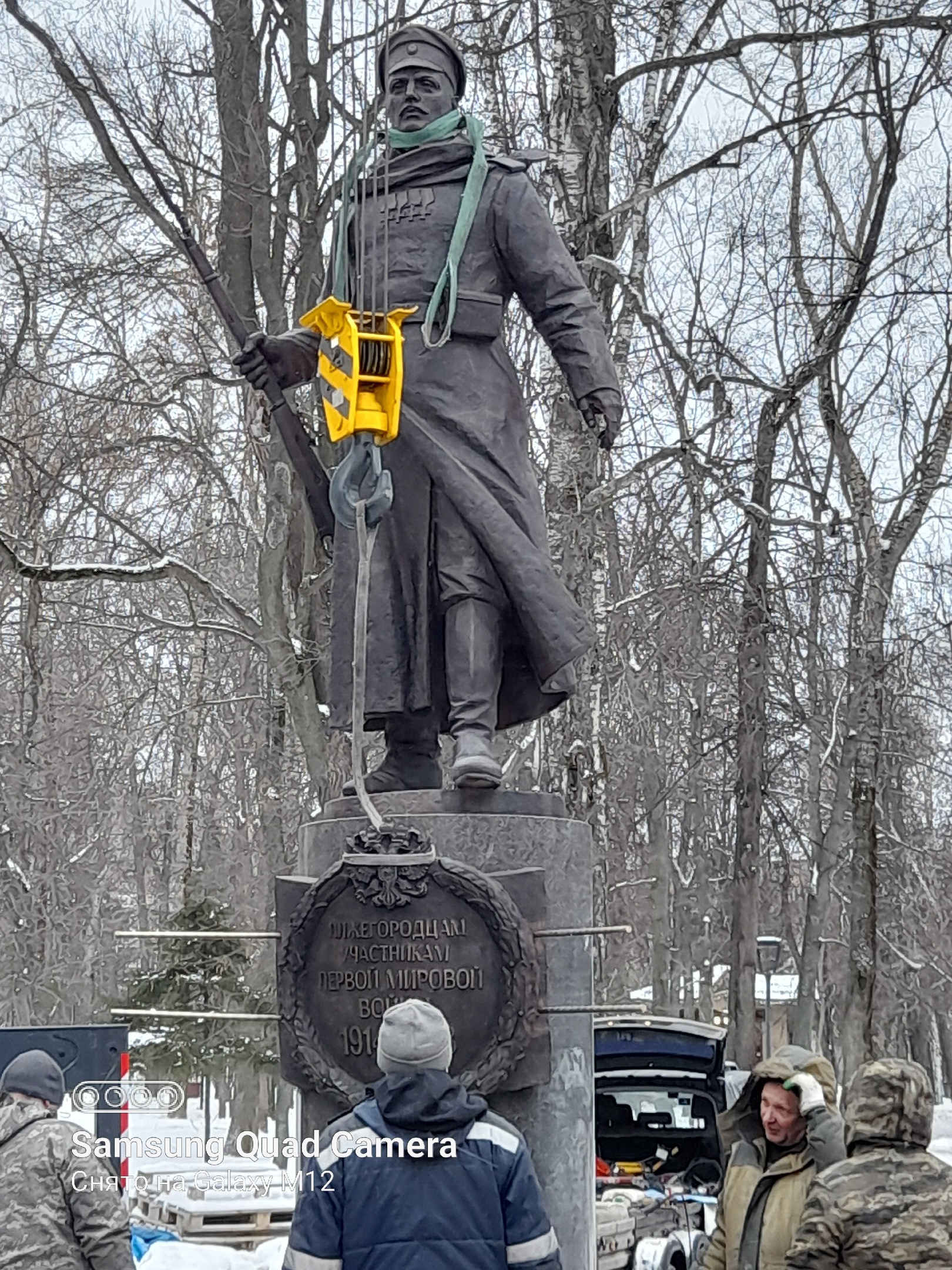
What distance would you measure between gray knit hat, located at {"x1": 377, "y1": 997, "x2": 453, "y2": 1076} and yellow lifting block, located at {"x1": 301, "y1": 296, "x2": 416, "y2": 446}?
1937 millimetres

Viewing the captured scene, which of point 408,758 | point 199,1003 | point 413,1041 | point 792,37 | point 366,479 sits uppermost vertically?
point 792,37

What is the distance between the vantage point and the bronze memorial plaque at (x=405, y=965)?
4898mm

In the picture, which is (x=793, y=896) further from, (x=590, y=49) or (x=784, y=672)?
(x=590, y=49)

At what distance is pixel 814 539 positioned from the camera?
20188 mm

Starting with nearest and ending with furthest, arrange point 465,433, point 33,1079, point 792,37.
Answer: point 33,1079
point 465,433
point 792,37

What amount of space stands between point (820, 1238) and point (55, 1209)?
1.87 m

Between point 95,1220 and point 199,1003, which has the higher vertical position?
point 199,1003

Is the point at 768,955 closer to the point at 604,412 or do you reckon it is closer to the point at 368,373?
the point at 604,412

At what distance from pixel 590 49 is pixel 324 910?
9678mm

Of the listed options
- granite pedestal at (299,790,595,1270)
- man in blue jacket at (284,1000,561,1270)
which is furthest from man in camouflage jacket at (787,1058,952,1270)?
granite pedestal at (299,790,595,1270)

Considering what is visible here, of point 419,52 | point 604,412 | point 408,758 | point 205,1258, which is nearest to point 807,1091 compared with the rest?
point 408,758

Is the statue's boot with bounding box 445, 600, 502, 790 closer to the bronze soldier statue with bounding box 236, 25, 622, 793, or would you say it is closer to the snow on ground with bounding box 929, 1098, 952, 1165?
the bronze soldier statue with bounding box 236, 25, 622, 793

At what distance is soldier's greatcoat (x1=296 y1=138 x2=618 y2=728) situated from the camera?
5.59 meters

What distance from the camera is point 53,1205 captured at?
14.9 feet
